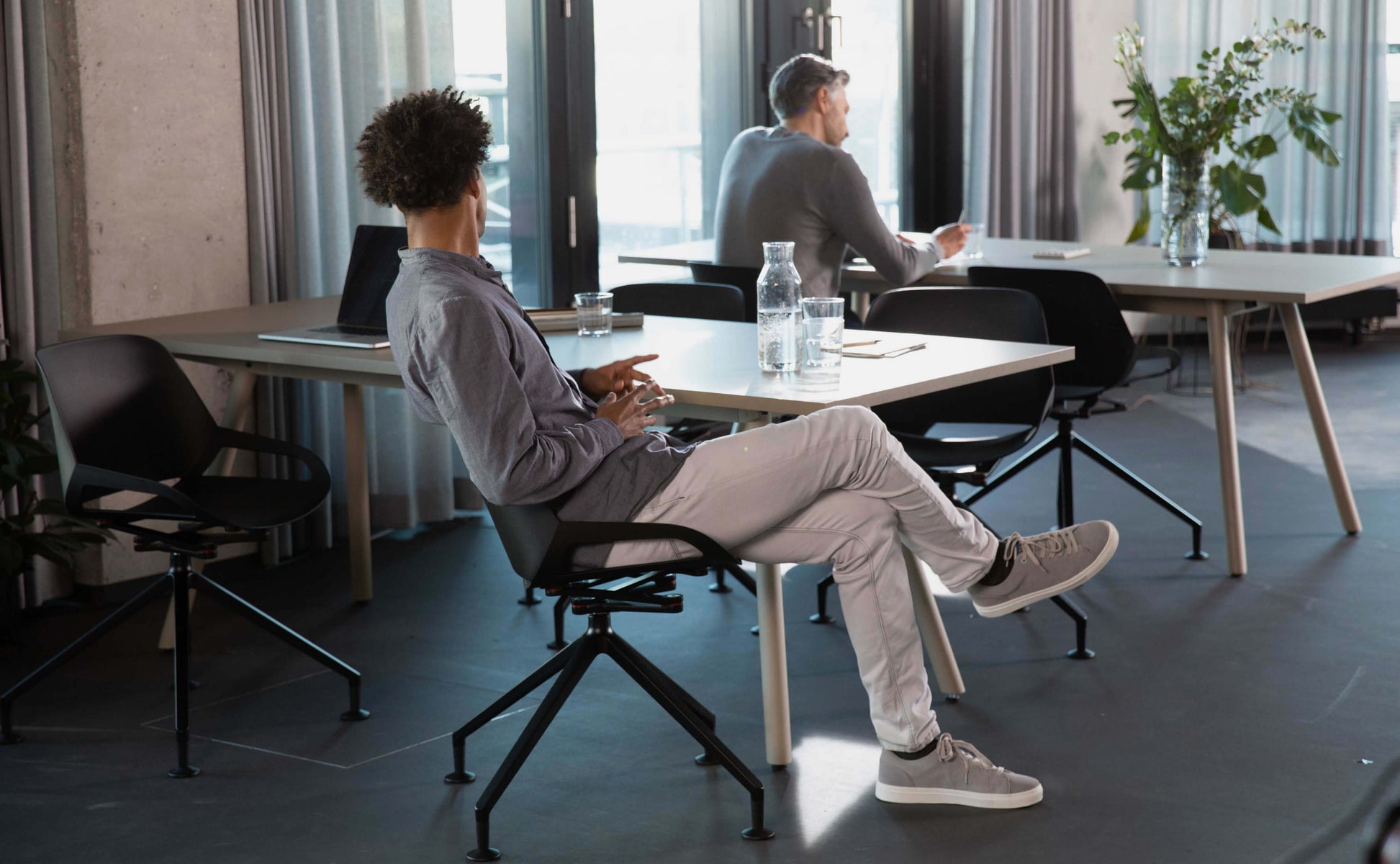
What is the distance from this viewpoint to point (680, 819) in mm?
2318

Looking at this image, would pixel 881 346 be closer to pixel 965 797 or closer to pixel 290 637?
pixel 965 797

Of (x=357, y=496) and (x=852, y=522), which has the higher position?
(x=852, y=522)

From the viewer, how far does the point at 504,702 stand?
2414 millimetres

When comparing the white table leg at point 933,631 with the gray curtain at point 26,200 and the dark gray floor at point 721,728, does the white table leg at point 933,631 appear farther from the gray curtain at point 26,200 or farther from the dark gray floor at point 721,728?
the gray curtain at point 26,200

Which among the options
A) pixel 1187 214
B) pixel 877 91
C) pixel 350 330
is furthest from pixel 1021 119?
pixel 350 330

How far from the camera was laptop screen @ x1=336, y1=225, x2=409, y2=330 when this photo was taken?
3.12 metres

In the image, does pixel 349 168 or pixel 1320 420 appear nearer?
pixel 1320 420

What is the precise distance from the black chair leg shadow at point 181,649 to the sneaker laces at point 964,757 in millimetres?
1146

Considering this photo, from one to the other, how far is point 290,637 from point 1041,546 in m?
1.46

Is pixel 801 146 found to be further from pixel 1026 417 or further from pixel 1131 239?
pixel 1131 239

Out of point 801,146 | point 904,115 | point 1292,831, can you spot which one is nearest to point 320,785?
point 1292,831

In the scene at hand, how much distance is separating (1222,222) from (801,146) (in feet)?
12.6

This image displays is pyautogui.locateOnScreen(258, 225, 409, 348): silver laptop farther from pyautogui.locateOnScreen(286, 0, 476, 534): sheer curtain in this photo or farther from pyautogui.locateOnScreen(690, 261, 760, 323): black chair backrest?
pyautogui.locateOnScreen(690, 261, 760, 323): black chair backrest

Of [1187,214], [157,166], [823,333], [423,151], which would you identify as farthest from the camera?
[1187,214]
